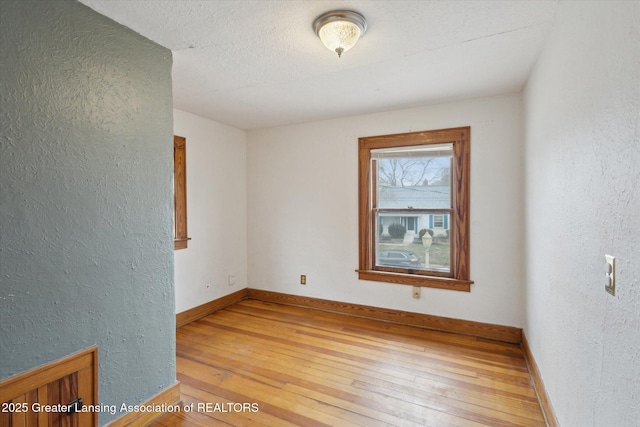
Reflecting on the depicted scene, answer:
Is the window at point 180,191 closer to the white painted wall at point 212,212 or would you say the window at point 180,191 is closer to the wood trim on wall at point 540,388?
the white painted wall at point 212,212

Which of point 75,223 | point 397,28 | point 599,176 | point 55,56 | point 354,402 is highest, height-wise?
point 397,28

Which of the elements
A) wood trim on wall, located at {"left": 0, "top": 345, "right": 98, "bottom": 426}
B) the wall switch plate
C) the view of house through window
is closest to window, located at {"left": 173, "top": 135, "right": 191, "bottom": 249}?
wood trim on wall, located at {"left": 0, "top": 345, "right": 98, "bottom": 426}

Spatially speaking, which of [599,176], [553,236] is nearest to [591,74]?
[599,176]

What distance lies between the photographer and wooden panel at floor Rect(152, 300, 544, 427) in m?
1.88

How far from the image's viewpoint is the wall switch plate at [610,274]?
101 centimetres

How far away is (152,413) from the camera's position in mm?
1847

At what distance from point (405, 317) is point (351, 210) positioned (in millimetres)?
1280

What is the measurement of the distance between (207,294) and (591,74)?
144 inches

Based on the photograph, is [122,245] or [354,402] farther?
[354,402]

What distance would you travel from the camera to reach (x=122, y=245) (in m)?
1.71

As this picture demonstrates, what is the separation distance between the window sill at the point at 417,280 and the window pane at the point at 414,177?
0.73m

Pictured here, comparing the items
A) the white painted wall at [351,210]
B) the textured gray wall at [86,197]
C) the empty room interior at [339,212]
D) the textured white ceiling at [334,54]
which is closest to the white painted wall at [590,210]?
the empty room interior at [339,212]

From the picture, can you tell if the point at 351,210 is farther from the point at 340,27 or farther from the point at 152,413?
the point at 152,413

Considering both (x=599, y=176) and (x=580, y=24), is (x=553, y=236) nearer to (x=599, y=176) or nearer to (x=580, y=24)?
(x=599, y=176)
